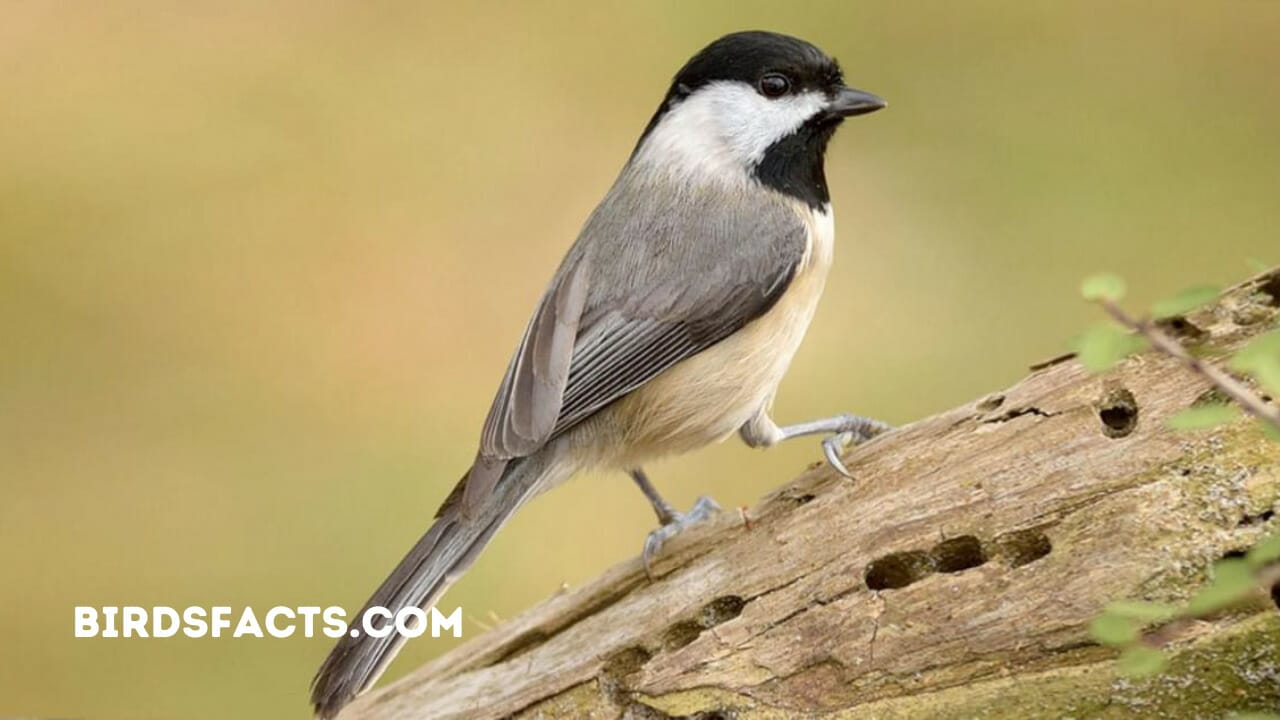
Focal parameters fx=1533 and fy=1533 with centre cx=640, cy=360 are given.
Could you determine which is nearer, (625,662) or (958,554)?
(958,554)

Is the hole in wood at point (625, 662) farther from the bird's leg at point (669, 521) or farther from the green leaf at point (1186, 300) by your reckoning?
the green leaf at point (1186, 300)

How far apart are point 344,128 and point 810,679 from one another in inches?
149

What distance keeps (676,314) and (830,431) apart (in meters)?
0.31

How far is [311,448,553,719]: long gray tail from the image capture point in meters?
2.23

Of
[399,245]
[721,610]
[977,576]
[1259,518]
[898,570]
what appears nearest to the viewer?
[1259,518]

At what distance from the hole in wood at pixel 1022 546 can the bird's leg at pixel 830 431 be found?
0.95 ft

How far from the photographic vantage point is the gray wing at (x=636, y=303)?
2367 mm

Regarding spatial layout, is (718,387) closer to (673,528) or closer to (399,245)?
(673,528)

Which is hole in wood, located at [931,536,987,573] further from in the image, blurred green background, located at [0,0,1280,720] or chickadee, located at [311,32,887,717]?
blurred green background, located at [0,0,1280,720]

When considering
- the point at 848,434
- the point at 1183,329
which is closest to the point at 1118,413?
the point at 1183,329

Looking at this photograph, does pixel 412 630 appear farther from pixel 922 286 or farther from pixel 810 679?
pixel 922 286

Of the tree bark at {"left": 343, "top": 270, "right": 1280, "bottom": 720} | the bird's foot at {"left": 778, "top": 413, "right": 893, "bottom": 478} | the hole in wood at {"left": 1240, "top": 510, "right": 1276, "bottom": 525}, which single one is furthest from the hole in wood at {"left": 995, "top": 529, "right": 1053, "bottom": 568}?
the bird's foot at {"left": 778, "top": 413, "right": 893, "bottom": 478}

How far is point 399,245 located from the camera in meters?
5.17

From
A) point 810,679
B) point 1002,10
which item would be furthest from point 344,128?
point 810,679
